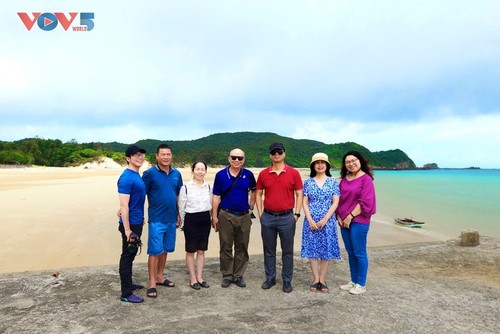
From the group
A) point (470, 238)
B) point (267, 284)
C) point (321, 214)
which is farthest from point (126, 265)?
point (470, 238)

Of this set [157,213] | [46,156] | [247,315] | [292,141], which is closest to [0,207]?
[157,213]

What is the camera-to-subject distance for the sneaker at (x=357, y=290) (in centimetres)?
442

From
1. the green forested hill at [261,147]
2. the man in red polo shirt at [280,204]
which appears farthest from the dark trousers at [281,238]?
the green forested hill at [261,147]

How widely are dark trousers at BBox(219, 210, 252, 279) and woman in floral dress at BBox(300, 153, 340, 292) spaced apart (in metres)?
0.86

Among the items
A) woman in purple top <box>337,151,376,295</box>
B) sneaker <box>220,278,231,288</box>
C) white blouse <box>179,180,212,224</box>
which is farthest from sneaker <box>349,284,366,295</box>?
white blouse <box>179,180,212,224</box>

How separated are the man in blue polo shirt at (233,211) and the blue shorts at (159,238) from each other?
2.14 feet

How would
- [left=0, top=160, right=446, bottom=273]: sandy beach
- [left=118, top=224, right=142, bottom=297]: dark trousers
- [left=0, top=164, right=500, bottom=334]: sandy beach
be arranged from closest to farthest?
[left=0, top=164, right=500, bottom=334]: sandy beach < [left=118, top=224, right=142, bottom=297]: dark trousers < [left=0, top=160, right=446, bottom=273]: sandy beach

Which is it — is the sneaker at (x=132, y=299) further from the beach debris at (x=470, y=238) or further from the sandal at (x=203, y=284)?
the beach debris at (x=470, y=238)

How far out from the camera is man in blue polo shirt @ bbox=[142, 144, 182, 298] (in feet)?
14.1

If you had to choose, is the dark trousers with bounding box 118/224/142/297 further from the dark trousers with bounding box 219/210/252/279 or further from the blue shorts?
the dark trousers with bounding box 219/210/252/279

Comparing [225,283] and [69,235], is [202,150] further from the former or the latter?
[225,283]

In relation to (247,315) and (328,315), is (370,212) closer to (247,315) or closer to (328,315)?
(328,315)

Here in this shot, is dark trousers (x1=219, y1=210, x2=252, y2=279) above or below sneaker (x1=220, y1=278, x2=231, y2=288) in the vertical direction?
above

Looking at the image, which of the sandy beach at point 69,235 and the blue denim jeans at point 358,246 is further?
the sandy beach at point 69,235
